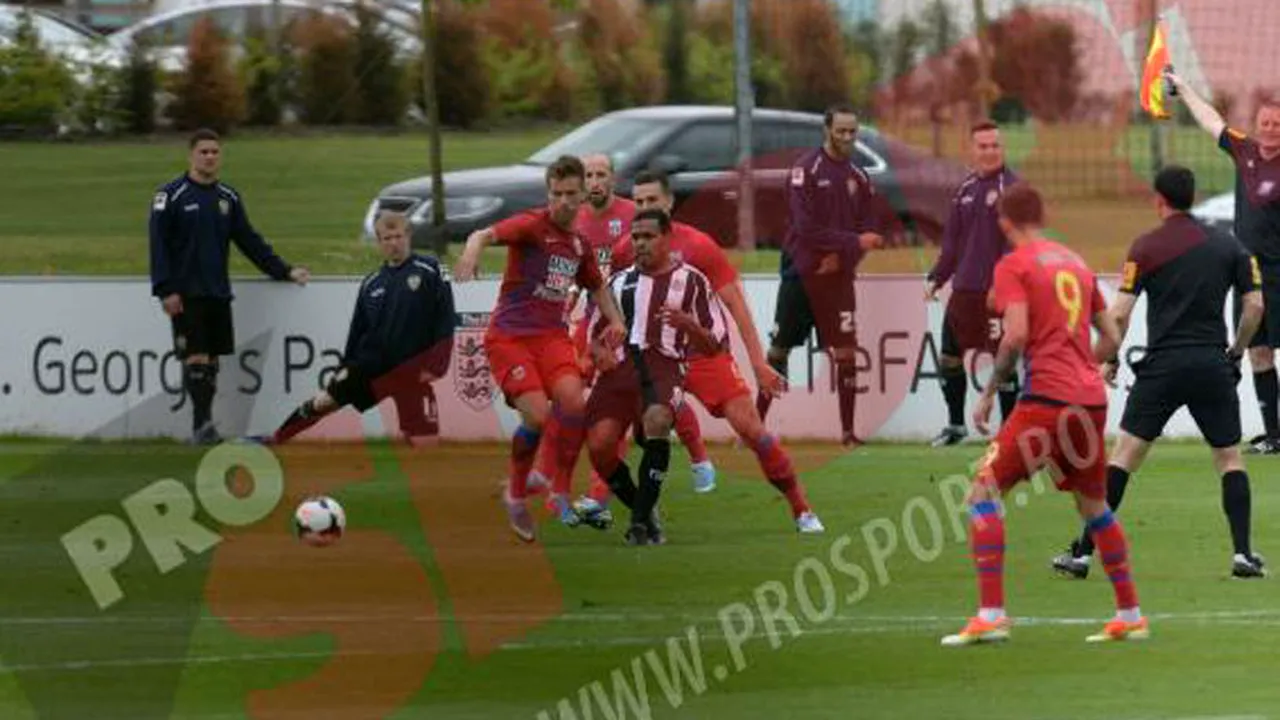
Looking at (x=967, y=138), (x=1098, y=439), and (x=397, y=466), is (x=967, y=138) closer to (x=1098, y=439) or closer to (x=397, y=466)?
(x=397, y=466)

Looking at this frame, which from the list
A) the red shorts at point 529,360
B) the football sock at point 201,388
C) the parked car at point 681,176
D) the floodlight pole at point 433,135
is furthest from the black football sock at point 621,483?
the parked car at point 681,176

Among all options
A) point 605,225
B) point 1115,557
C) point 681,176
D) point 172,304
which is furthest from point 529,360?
point 681,176

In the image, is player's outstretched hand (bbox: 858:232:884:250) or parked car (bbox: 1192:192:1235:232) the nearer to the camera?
player's outstretched hand (bbox: 858:232:884:250)

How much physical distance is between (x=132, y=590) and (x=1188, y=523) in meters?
6.18

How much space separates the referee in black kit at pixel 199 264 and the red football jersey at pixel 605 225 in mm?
5020

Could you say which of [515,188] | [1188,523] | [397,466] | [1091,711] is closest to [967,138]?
[515,188]

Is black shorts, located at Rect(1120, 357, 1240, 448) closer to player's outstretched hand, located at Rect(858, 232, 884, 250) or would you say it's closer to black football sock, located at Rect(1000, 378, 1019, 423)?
black football sock, located at Rect(1000, 378, 1019, 423)

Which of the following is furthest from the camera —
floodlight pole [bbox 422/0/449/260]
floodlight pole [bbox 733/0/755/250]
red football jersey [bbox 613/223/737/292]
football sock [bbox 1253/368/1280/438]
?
floodlight pole [bbox 422/0/449/260]

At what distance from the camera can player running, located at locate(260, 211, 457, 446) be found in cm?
2120

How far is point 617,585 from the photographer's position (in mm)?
15469

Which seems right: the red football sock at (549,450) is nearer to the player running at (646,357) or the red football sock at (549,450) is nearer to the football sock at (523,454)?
the football sock at (523,454)

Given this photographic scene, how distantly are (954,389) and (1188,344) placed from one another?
7.17 metres

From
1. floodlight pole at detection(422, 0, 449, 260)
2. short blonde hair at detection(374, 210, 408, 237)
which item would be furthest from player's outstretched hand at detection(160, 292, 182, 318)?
floodlight pole at detection(422, 0, 449, 260)

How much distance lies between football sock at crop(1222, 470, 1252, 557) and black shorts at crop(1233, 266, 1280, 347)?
6065mm
